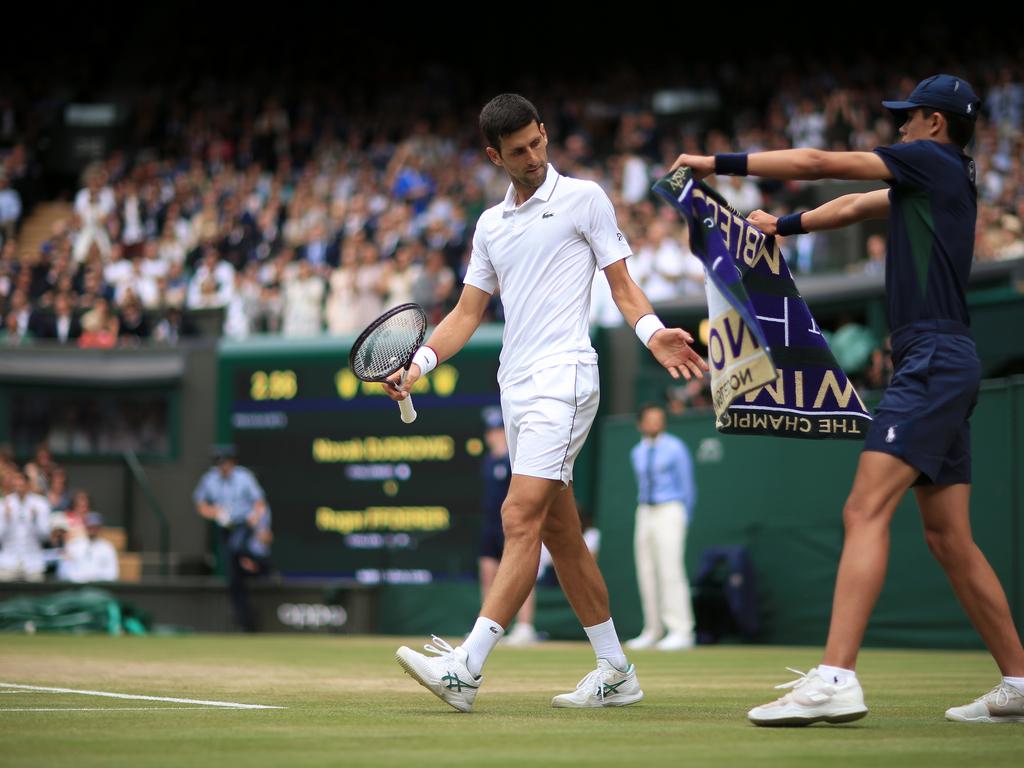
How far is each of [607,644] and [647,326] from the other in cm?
145

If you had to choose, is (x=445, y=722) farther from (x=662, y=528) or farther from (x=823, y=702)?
(x=662, y=528)

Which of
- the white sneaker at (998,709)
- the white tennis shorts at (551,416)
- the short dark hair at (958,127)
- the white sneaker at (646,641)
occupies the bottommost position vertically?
the white sneaker at (646,641)

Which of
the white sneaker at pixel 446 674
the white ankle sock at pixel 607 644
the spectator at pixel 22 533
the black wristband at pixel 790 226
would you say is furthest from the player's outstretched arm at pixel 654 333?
the spectator at pixel 22 533

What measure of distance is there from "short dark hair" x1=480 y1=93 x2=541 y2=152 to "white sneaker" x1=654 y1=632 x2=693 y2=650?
9.62 m

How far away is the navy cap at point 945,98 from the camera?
→ 6.04 m

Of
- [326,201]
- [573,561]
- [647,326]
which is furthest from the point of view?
[326,201]

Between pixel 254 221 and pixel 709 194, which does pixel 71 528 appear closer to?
pixel 254 221

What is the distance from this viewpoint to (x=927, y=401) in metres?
5.80

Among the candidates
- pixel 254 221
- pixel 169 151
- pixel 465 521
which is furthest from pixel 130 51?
pixel 465 521

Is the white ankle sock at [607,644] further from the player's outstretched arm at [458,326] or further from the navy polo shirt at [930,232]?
the navy polo shirt at [930,232]

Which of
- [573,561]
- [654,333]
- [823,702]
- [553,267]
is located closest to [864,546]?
[823,702]

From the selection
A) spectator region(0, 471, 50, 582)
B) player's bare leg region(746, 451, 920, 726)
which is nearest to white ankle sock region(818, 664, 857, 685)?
player's bare leg region(746, 451, 920, 726)

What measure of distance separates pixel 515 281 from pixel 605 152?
22245 mm

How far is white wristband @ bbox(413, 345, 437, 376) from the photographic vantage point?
23.2ft
